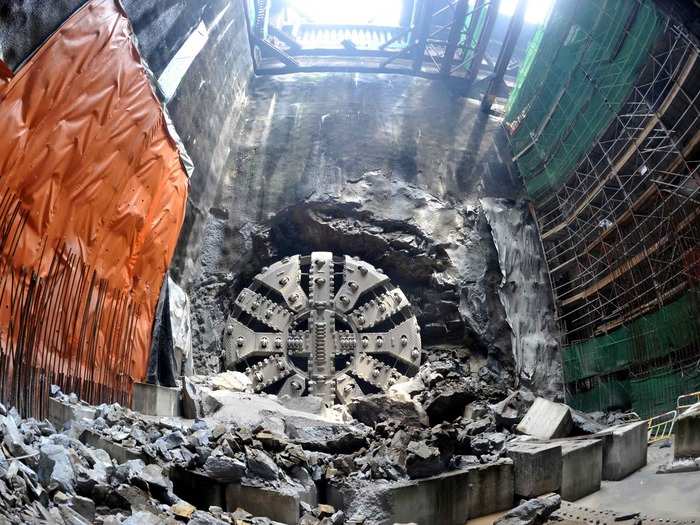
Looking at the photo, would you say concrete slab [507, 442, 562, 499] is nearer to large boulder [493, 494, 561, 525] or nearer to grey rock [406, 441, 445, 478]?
large boulder [493, 494, 561, 525]

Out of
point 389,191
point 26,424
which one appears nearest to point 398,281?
point 389,191

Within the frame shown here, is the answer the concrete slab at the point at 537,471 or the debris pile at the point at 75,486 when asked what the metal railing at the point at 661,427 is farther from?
the debris pile at the point at 75,486

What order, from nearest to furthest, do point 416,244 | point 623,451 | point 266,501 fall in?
point 266,501 < point 623,451 < point 416,244

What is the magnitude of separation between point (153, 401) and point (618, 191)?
23.8 feet

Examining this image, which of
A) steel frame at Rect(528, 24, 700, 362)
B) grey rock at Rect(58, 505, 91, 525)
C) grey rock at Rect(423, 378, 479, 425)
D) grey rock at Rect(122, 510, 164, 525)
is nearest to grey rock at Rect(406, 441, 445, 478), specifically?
grey rock at Rect(122, 510, 164, 525)

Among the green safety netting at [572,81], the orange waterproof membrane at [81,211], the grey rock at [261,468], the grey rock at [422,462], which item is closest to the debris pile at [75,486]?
the grey rock at [261,468]

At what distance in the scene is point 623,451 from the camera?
708 cm

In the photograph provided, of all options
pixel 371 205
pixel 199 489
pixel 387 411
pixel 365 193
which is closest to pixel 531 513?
pixel 199 489

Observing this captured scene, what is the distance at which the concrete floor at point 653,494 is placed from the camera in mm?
5454

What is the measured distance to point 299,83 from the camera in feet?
50.1

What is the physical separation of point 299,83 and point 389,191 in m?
3.78

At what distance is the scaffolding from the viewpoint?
8.89 m

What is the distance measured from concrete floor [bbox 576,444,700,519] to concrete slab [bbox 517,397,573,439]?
990 millimetres

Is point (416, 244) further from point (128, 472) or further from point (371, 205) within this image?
point (128, 472)
